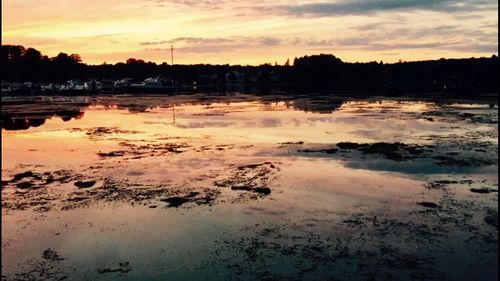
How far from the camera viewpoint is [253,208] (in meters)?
13.3

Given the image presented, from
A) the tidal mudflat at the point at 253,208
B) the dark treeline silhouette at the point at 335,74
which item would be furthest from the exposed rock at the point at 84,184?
the dark treeline silhouette at the point at 335,74

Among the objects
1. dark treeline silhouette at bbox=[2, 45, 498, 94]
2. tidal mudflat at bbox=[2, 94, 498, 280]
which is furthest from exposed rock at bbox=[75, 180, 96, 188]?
dark treeline silhouette at bbox=[2, 45, 498, 94]

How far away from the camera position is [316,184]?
15719 mm

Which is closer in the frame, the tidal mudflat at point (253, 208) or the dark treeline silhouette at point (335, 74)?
the tidal mudflat at point (253, 208)

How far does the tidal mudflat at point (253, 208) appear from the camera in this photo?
9539mm

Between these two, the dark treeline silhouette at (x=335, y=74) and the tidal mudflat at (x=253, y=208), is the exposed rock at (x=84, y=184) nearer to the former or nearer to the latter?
the tidal mudflat at (x=253, y=208)

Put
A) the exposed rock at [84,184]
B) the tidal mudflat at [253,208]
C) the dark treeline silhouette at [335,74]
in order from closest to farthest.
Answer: the tidal mudflat at [253,208] → the exposed rock at [84,184] → the dark treeline silhouette at [335,74]

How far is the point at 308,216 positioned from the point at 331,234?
4.53 feet

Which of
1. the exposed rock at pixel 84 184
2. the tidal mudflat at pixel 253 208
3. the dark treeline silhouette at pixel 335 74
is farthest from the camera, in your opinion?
the dark treeline silhouette at pixel 335 74

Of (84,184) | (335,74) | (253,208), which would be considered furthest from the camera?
(335,74)

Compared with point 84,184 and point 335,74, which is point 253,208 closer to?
point 84,184

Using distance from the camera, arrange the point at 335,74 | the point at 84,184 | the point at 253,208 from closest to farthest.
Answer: the point at 253,208 < the point at 84,184 < the point at 335,74

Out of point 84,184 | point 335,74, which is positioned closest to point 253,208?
point 84,184

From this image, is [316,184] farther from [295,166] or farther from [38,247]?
[38,247]
